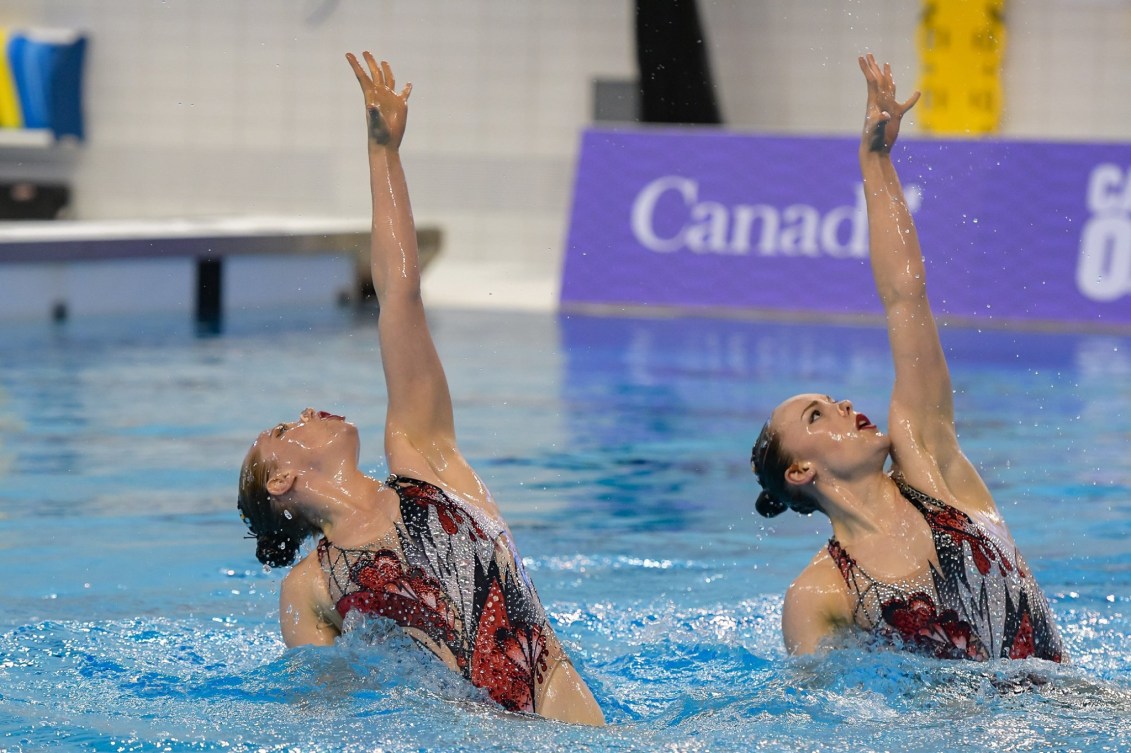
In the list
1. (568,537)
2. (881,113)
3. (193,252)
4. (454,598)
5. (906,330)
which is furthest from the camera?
(193,252)

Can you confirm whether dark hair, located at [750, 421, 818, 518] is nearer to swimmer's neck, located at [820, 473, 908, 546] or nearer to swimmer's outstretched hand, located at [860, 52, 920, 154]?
swimmer's neck, located at [820, 473, 908, 546]

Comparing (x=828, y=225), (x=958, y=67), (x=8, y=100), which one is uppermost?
(x=958, y=67)

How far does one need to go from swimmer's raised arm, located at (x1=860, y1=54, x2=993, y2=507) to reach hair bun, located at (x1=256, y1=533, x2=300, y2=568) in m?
1.41

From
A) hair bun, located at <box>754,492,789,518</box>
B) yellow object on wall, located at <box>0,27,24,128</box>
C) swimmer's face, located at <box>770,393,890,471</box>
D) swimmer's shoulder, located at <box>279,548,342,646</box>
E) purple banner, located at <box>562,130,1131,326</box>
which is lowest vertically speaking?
swimmer's shoulder, located at <box>279,548,342,646</box>

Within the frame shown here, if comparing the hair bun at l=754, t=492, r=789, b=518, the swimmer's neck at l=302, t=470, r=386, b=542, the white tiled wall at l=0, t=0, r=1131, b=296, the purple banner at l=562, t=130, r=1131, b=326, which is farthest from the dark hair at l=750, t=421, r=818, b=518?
the white tiled wall at l=0, t=0, r=1131, b=296

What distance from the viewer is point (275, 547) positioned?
3662 mm

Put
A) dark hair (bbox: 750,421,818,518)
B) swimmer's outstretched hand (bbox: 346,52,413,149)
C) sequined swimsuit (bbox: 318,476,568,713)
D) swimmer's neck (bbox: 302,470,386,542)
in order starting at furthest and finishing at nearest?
swimmer's outstretched hand (bbox: 346,52,413,149) < dark hair (bbox: 750,421,818,518) < swimmer's neck (bbox: 302,470,386,542) < sequined swimsuit (bbox: 318,476,568,713)

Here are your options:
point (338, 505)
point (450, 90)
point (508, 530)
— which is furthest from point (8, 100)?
point (508, 530)

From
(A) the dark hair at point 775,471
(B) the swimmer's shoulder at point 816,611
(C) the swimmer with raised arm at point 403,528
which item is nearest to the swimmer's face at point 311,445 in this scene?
(C) the swimmer with raised arm at point 403,528

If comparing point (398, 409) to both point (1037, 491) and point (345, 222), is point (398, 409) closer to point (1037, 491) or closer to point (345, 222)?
point (1037, 491)

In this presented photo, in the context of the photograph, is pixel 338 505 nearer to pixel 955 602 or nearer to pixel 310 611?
pixel 310 611

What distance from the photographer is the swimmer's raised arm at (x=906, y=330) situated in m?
3.70

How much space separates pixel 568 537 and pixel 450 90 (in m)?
11.1

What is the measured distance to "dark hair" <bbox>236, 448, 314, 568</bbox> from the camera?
3551 mm
